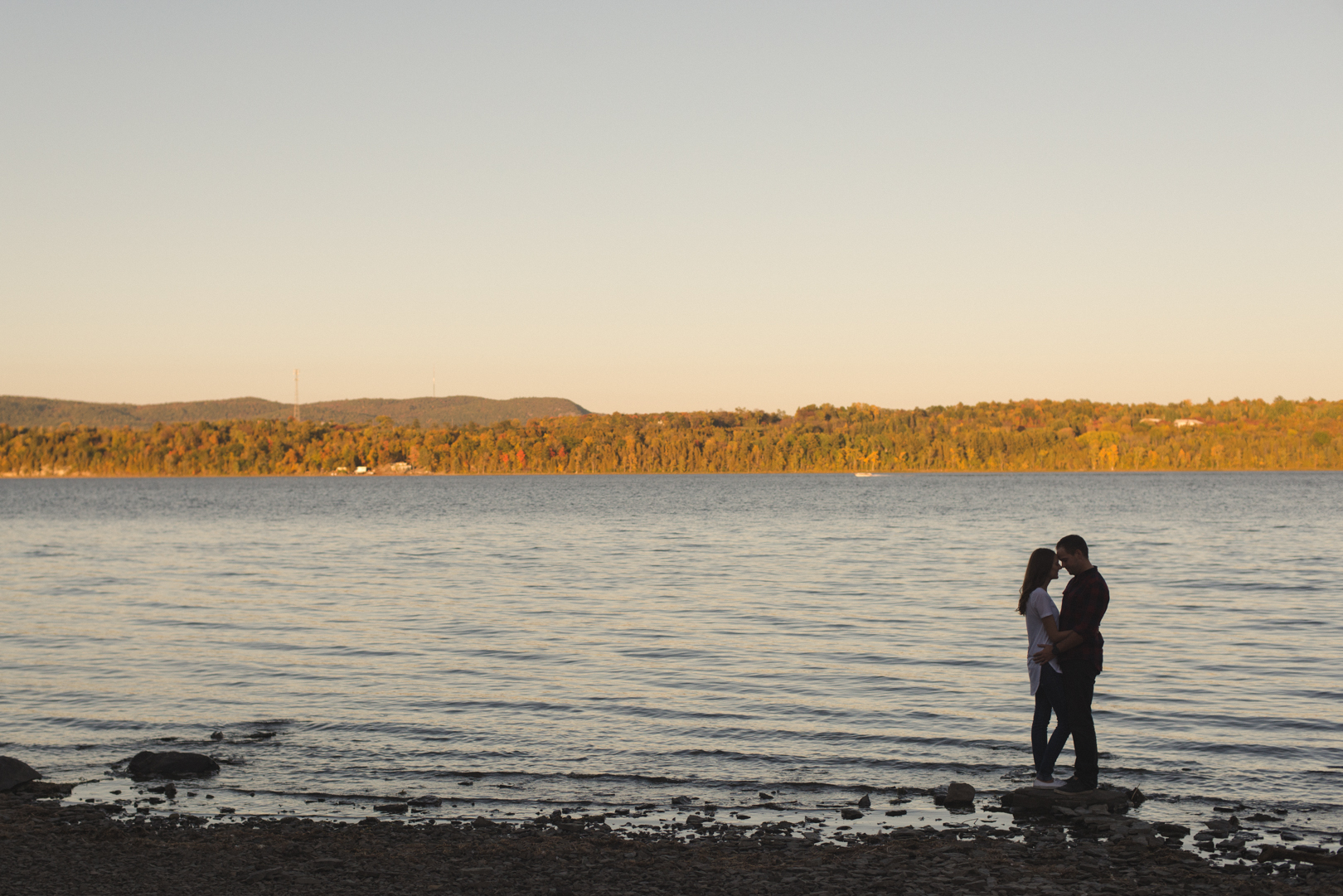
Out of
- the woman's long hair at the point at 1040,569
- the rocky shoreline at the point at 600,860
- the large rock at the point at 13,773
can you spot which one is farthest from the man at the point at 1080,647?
the large rock at the point at 13,773

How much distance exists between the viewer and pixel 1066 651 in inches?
445

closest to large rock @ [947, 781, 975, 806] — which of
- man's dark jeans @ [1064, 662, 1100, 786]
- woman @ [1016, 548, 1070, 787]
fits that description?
woman @ [1016, 548, 1070, 787]

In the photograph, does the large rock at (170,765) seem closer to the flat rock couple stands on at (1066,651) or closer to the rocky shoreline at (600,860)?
the rocky shoreline at (600,860)

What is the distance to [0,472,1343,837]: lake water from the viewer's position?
1388cm

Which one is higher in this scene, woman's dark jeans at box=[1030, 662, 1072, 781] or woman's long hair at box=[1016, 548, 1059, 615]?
woman's long hair at box=[1016, 548, 1059, 615]

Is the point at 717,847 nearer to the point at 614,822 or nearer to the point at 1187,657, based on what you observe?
the point at 614,822

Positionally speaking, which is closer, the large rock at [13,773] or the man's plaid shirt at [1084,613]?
the man's plaid shirt at [1084,613]

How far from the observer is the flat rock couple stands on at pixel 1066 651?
36.6 feet

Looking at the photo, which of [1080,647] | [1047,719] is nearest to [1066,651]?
[1080,647]

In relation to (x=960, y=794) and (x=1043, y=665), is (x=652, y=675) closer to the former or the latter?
(x=960, y=794)

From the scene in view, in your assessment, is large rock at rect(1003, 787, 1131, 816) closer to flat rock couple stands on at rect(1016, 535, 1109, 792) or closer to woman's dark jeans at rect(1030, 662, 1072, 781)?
flat rock couple stands on at rect(1016, 535, 1109, 792)

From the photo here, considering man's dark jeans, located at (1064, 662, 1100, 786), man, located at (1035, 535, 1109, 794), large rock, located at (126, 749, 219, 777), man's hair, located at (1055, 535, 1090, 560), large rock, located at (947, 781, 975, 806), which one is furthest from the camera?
large rock, located at (126, 749, 219, 777)

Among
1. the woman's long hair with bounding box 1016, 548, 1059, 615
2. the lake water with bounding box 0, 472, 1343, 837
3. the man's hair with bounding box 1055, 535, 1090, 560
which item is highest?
the man's hair with bounding box 1055, 535, 1090, 560

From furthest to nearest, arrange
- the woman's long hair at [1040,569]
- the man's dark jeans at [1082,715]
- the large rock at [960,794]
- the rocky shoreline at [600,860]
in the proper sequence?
the large rock at [960,794] → the man's dark jeans at [1082,715] → the woman's long hair at [1040,569] → the rocky shoreline at [600,860]
